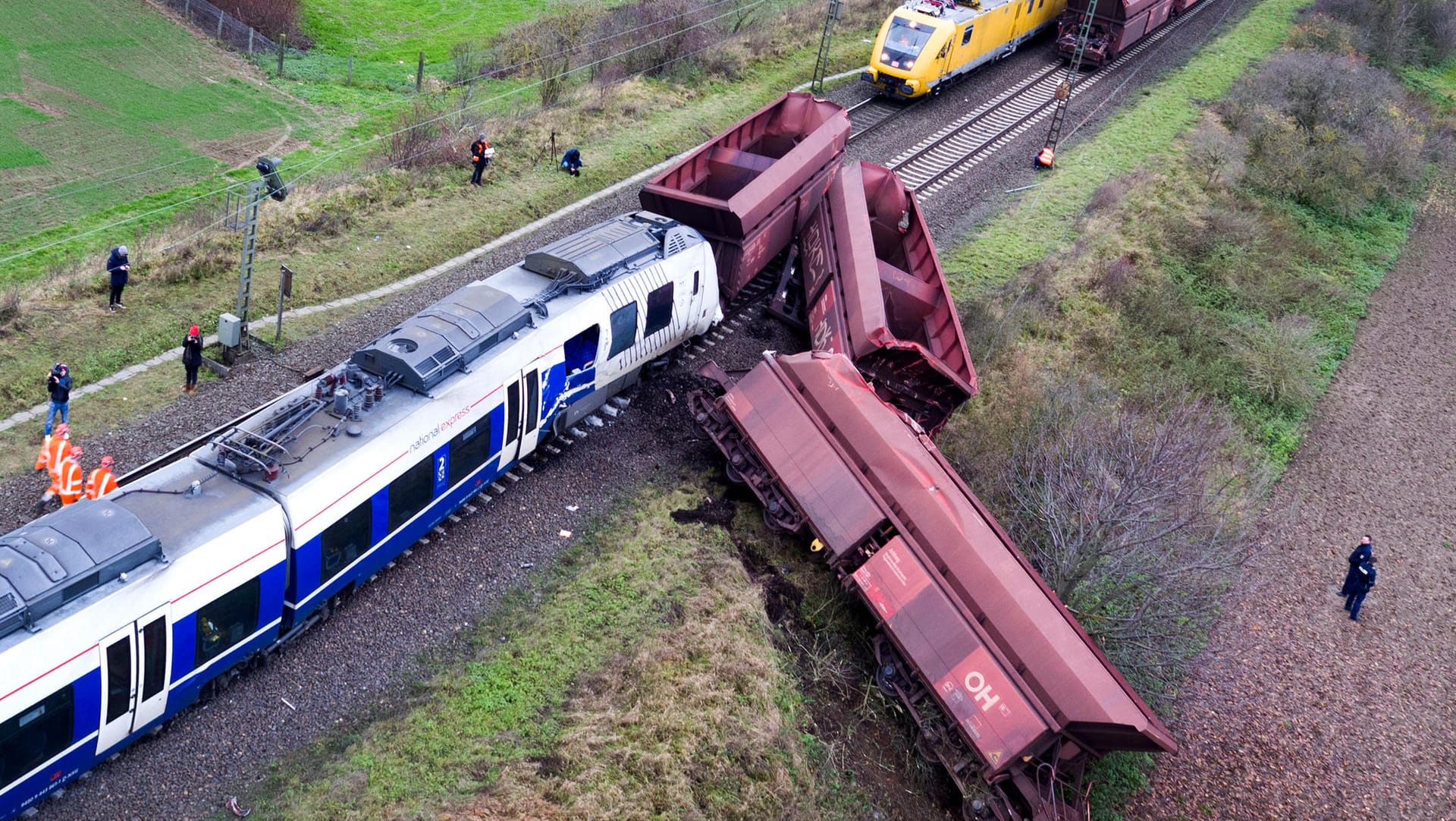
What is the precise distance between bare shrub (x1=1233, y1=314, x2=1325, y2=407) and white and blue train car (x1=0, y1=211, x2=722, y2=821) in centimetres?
1452

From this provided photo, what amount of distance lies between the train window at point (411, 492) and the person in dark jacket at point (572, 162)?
47.5 ft

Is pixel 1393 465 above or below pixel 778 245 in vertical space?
below

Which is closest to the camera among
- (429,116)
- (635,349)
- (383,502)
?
(383,502)

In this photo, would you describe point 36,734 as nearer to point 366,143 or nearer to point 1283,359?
point 1283,359

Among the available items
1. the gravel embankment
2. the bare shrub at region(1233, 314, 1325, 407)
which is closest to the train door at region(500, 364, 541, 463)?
the gravel embankment

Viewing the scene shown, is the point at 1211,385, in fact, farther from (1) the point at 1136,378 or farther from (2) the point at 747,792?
(2) the point at 747,792

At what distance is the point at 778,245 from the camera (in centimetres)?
2398

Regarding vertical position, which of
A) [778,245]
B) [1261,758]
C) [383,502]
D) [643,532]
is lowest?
[1261,758]

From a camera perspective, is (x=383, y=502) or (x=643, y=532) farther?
(x=643, y=532)

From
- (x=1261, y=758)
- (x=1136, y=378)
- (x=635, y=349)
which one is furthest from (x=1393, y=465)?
(x=635, y=349)

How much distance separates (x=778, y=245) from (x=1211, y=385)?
10.3 m

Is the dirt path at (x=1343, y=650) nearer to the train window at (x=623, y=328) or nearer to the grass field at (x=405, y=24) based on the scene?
the train window at (x=623, y=328)

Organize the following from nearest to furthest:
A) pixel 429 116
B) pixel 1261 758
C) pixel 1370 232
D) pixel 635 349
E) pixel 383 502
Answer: pixel 383 502 < pixel 1261 758 < pixel 635 349 < pixel 429 116 < pixel 1370 232

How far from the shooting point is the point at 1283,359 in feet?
83.4
